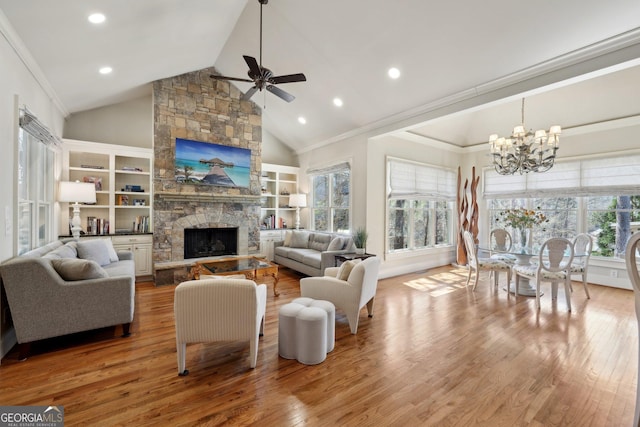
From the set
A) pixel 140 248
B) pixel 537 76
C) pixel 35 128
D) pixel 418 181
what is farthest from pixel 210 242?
pixel 537 76

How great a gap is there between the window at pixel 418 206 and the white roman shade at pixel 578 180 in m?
1.16

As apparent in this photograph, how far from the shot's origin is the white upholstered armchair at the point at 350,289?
3.19 metres

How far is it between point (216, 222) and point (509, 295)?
18.3 ft

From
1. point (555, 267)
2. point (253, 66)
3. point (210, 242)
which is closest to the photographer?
point (253, 66)

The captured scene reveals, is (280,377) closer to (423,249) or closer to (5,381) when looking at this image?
(5,381)

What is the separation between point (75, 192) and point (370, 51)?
496 centimetres

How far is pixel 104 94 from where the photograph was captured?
4988 millimetres

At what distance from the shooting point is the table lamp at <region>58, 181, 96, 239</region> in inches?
173

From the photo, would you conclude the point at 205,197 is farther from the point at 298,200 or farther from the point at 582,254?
the point at 582,254

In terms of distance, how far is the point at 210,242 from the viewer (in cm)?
618

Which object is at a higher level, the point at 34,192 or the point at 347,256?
the point at 34,192

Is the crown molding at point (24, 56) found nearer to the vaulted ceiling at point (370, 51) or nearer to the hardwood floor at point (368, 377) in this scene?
the vaulted ceiling at point (370, 51)

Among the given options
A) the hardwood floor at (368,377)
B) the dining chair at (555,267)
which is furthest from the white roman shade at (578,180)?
the hardwood floor at (368,377)

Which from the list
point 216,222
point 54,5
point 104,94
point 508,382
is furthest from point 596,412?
point 104,94
